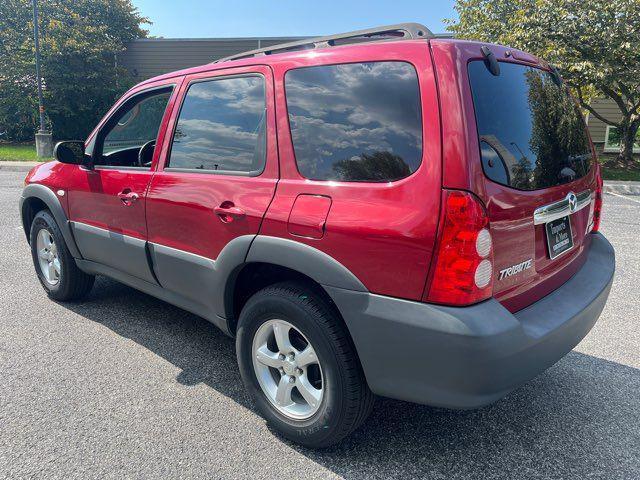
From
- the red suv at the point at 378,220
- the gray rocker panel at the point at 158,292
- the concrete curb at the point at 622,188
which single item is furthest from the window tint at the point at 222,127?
the concrete curb at the point at 622,188

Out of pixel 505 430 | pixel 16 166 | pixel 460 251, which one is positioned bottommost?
pixel 505 430

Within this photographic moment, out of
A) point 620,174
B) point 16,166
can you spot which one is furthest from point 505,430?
point 16,166

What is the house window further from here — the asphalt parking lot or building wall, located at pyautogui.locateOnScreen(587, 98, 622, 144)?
the asphalt parking lot

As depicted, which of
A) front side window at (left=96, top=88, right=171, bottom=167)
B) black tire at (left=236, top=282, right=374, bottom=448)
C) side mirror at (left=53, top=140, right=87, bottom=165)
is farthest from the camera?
side mirror at (left=53, top=140, right=87, bottom=165)

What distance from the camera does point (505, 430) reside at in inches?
99.6

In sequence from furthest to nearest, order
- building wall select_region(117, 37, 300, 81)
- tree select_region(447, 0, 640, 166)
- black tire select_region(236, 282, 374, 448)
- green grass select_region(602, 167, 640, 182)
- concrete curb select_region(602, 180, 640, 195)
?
1. building wall select_region(117, 37, 300, 81)
2. green grass select_region(602, 167, 640, 182)
3. tree select_region(447, 0, 640, 166)
4. concrete curb select_region(602, 180, 640, 195)
5. black tire select_region(236, 282, 374, 448)

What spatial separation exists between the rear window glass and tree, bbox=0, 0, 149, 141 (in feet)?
70.9

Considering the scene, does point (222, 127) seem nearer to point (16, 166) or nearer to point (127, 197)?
point (127, 197)

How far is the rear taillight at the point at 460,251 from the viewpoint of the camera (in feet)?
6.04

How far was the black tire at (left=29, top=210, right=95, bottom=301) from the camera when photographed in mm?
3969

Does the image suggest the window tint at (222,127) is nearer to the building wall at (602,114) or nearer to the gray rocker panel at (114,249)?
the gray rocker panel at (114,249)

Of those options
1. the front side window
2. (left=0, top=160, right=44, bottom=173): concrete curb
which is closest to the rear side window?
the front side window

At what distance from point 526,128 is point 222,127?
1.58 meters

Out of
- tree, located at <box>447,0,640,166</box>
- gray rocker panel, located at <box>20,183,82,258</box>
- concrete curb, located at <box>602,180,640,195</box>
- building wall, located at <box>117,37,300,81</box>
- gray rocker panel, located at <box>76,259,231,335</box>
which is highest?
building wall, located at <box>117,37,300,81</box>
